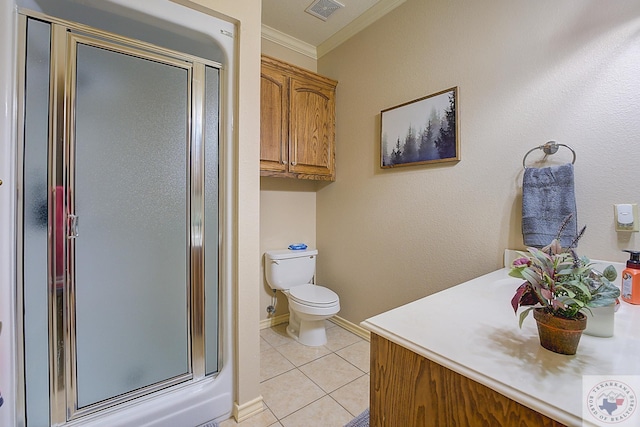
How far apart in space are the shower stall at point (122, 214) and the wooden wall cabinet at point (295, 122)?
0.66 metres

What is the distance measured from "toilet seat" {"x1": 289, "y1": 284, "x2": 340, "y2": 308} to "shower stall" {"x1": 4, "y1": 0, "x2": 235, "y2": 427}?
698 mm

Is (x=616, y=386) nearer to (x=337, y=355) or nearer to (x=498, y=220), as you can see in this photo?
(x=498, y=220)

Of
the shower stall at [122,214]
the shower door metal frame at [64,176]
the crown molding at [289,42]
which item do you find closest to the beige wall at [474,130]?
the crown molding at [289,42]

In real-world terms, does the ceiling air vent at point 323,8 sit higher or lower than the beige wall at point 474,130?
higher

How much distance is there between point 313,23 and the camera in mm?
2240

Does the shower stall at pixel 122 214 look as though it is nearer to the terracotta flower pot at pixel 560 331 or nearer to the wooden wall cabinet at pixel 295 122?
the wooden wall cabinet at pixel 295 122

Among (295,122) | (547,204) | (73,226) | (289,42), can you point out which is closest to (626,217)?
(547,204)

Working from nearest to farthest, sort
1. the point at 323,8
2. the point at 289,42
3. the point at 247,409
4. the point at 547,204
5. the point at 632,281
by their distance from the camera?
the point at 632,281 < the point at 547,204 < the point at 247,409 < the point at 323,8 < the point at 289,42

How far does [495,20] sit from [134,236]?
2201mm

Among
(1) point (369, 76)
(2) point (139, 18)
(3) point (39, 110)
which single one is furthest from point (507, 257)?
(3) point (39, 110)

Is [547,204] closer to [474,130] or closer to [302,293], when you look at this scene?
[474,130]

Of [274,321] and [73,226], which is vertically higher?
[73,226]

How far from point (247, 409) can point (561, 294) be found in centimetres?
152

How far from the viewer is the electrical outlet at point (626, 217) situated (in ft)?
3.47
